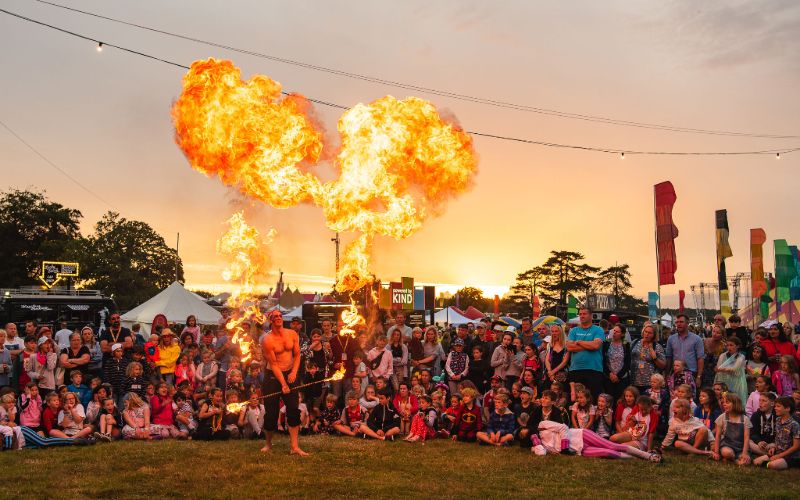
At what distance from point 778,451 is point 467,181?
7.02 meters

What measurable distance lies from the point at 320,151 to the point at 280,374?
4753mm

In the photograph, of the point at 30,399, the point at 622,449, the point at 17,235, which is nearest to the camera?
the point at 622,449

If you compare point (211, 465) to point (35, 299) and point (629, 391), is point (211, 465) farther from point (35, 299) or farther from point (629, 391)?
point (35, 299)

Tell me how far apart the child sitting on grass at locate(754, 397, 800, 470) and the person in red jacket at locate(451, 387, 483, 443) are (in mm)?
4009

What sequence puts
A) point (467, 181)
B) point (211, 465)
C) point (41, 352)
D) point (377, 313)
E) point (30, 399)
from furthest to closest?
point (377, 313), point (467, 181), point (41, 352), point (30, 399), point (211, 465)

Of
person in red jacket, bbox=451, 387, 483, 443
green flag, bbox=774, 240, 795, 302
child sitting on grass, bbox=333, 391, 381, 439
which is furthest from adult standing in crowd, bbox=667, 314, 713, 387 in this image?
green flag, bbox=774, 240, 795, 302

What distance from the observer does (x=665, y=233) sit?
49.8ft

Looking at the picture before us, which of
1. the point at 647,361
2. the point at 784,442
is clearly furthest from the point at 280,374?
the point at 784,442

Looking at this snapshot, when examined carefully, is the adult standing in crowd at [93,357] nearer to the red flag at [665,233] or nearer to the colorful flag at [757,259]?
the red flag at [665,233]

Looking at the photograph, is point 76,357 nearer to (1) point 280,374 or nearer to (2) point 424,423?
(1) point 280,374

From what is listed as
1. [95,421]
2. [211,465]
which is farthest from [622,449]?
[95,421]

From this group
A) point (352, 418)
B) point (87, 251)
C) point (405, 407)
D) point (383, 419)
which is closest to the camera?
point (383, 419)

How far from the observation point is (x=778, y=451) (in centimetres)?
927

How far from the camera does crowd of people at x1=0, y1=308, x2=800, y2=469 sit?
10141 millimetres
